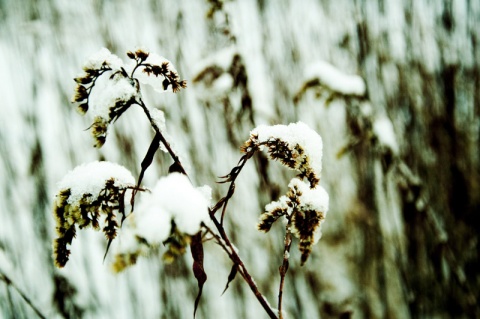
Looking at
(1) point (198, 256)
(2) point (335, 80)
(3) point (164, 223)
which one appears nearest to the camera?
(3) point (164, 223)

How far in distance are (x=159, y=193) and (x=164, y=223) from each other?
0.05 m

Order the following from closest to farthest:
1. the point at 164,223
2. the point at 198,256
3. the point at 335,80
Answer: the point at 164,223 < the point at 198,256 < the point at 335,80

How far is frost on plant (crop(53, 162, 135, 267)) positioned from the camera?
Answer: 26.6 inches

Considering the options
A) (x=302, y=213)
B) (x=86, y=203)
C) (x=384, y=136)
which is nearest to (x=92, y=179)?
(x=86, y=203)

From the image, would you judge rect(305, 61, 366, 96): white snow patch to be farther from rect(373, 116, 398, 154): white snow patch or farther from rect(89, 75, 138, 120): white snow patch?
rect(89, 75, 138, 120): white snow patch

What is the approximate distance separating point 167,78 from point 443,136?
9.49ft

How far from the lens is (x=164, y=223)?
55 cm

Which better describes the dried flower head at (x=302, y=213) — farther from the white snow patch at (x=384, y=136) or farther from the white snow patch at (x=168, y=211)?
the white snow patch at (x=384, y=136)

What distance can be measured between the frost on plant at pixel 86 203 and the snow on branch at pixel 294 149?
0.79ft

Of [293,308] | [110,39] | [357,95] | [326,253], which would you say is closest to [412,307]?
[293,308]

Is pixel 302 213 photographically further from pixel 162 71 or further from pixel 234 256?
pixel 162 71

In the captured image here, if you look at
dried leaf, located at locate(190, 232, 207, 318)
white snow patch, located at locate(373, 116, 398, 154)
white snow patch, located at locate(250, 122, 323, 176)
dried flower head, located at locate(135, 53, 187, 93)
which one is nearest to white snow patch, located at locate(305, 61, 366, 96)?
white snow patch, located at locate(373, 116, 398, 154)

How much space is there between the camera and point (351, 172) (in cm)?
313

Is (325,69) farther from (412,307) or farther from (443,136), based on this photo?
(443,136)
